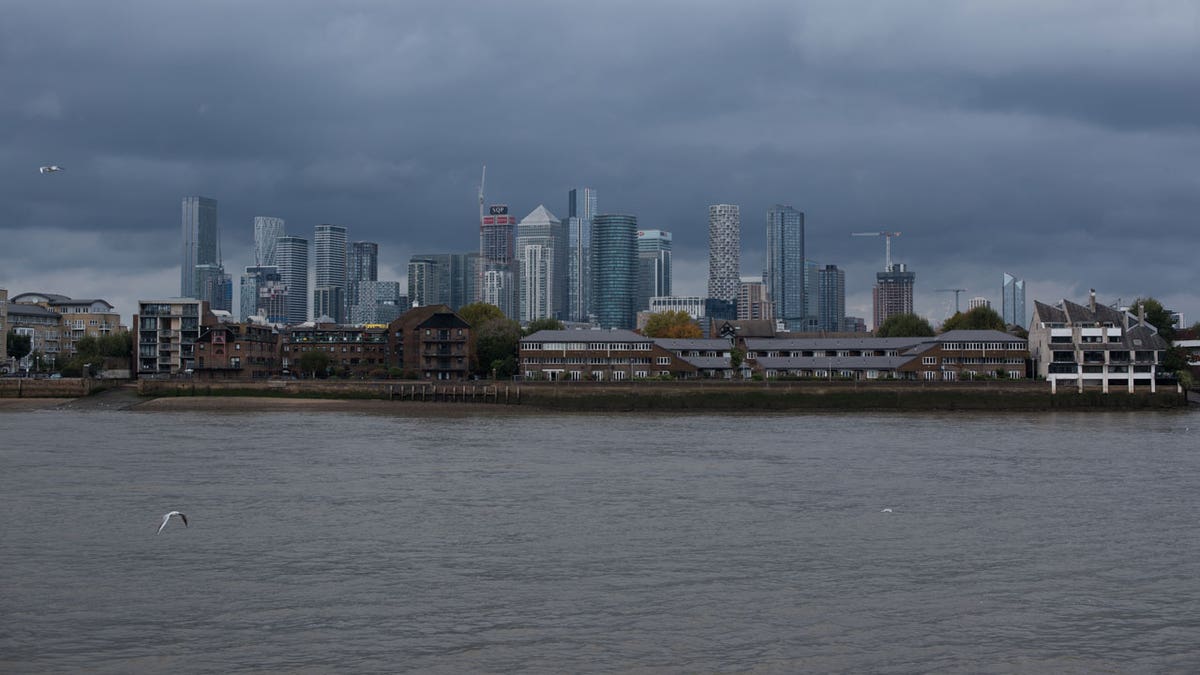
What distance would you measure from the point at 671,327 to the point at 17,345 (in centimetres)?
9200

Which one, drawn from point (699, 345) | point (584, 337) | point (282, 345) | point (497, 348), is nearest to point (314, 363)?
point (282, 345)

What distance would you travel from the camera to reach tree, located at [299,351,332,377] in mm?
140250

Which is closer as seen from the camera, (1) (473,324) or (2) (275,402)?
(2) (275,402)

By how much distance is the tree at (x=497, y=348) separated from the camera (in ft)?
460

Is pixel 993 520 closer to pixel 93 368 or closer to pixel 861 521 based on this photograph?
pixel 861 521

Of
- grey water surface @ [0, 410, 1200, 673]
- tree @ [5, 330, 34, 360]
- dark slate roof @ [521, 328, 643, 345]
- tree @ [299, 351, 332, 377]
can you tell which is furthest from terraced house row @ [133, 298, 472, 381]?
grey water surface @ [0, 410, 1200, 673]

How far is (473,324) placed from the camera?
16012 centimetres

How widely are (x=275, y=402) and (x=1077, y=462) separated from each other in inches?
3011

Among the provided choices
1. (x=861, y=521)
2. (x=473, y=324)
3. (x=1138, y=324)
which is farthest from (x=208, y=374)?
(x=861, y=521)

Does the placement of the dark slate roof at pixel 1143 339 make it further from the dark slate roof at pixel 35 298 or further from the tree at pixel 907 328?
the dark slate roof at pixel 35 298

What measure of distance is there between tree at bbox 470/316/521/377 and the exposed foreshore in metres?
26.0

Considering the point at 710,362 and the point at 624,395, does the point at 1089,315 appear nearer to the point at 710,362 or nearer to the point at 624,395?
the point at 710,362

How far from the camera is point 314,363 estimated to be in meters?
140

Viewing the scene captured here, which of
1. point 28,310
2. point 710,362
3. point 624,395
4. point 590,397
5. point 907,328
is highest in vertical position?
point 28,310
